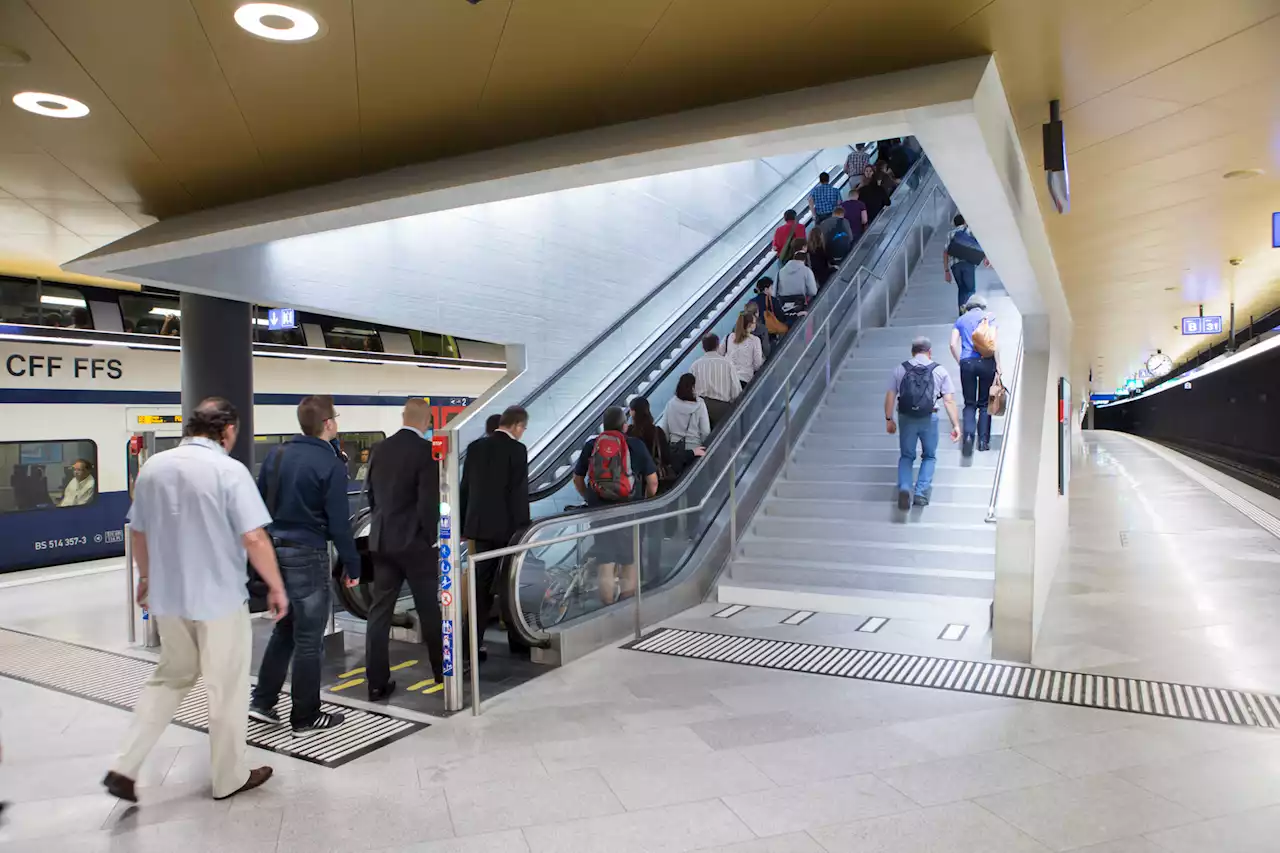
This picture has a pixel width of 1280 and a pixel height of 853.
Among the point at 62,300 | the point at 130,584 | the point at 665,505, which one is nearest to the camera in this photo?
the point at 130,584

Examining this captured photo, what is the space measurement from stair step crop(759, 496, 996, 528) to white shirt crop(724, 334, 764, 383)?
5.81ft

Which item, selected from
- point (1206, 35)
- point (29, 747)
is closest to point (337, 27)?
point (1206, 35)

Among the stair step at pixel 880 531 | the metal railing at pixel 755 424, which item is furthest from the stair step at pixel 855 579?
the stair step at pixel 880 531

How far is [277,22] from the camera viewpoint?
10.1ft

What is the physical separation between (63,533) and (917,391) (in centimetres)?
1028

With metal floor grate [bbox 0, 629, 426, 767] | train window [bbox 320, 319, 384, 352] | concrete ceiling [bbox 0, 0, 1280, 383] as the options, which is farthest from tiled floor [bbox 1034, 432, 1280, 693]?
train window [bbox 320, 319, 384, 352]

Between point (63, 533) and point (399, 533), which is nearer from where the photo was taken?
point (399, 533)

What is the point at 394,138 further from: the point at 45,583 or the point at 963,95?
the point at 45,583

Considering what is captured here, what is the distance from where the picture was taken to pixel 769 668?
5.25 metres

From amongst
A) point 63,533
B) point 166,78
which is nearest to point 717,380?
point 166,78

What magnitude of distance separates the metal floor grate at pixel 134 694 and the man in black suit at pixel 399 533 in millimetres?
414

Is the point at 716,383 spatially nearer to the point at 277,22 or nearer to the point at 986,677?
the point at 986,677

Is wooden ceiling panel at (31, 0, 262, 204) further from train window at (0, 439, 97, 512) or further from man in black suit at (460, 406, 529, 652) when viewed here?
train window at (0, 439, 97, 512)

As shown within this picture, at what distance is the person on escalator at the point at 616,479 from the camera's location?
6133 millimetres
